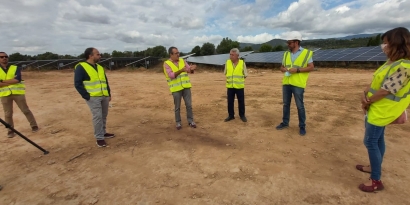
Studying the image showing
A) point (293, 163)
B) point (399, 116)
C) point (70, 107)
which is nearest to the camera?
point (399, 116)

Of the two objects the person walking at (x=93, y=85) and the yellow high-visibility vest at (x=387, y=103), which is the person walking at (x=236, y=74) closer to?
the person walking at (x=93, y=85)

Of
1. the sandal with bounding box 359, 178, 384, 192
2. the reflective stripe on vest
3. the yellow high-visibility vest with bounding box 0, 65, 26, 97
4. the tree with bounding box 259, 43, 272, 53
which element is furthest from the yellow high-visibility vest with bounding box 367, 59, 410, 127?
the tree with bounding box 259, 43, 272, 53

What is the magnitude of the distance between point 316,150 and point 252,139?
1047mm

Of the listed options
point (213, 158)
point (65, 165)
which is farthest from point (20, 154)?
point (213, 158)

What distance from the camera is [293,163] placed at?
3264mm

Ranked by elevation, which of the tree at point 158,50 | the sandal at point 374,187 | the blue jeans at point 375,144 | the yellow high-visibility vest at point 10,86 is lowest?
the sandal at point 374,187

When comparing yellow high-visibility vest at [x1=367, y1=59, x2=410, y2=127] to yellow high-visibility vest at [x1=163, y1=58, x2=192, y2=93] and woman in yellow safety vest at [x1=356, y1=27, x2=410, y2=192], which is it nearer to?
woman in yellow safety vest at [x1=356, y1=27, x2=410, y2=192]

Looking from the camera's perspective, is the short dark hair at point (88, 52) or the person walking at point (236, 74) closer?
the short dark hair at point (88, 52)

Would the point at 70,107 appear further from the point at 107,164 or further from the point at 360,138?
the point at 360,138

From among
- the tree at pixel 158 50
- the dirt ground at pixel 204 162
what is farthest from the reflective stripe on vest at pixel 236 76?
the tree at pixel 158 50

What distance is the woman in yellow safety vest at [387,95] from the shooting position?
2166 mm

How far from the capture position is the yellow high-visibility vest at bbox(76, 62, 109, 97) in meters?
3.83

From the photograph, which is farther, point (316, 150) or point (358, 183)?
point (316, 150)

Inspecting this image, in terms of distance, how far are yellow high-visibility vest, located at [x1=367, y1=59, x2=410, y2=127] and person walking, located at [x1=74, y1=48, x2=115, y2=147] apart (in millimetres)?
3869
